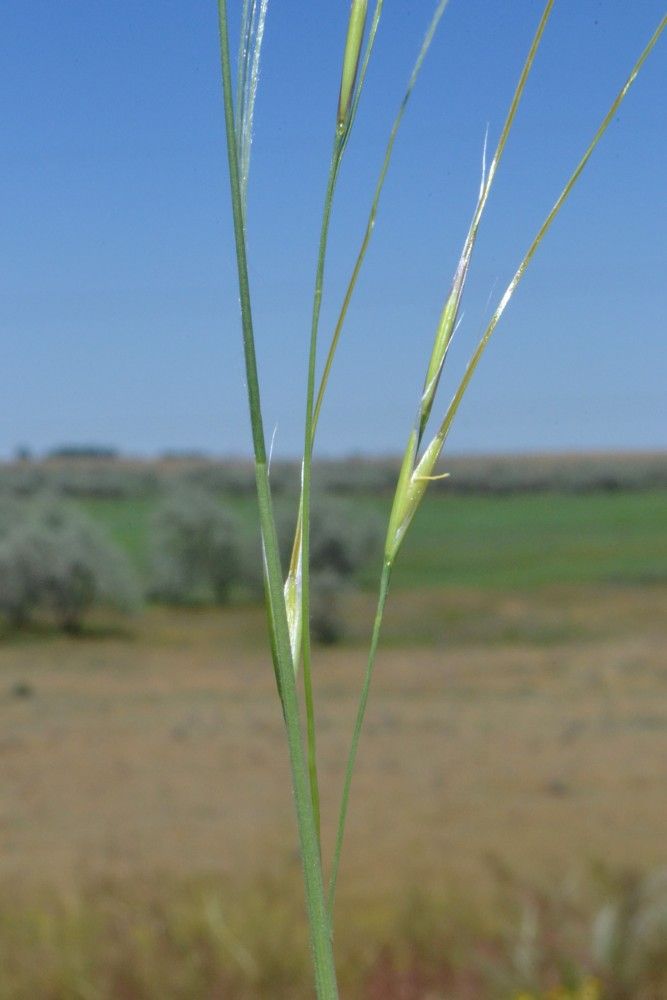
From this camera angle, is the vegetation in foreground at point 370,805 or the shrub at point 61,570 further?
the shrub at point 61,570

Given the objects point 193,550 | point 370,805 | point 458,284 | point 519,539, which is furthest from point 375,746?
point 458,284

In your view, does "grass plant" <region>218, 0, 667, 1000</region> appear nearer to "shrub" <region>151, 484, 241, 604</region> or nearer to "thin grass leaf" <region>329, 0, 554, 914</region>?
"thin grass leaf" <region>329, 0, 554, 914</region>

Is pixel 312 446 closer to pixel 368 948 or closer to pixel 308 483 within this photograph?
pixel 308 483

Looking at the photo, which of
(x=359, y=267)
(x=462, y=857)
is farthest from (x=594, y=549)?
(x=359, y=267)

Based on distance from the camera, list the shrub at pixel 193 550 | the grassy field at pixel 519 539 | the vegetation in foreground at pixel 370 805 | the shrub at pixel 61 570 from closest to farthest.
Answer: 1. the vegetation in foreground at pixel 370 805
2. the shrub at pixel 61 570
3. the shrub at pixel 193 550
4. the grassy field at pixel 519 539

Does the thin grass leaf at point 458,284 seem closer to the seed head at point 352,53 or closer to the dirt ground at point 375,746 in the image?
the seed head at point 352,53

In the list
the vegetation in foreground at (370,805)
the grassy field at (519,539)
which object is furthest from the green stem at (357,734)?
the grassy field at (519,539)
